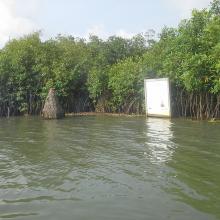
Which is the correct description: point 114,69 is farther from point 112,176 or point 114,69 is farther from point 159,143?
point 112,176

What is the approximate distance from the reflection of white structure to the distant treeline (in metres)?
3.32

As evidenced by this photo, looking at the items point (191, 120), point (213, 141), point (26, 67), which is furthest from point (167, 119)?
point (26, 67)

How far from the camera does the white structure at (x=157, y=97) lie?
22391 millimetres

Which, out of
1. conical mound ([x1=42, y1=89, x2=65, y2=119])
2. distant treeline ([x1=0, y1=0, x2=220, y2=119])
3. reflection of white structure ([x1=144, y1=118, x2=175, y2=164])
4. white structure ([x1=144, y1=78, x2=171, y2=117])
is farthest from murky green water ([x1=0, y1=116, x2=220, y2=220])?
conical mound ([x1=42, y1=89, x2=65, y2=119])

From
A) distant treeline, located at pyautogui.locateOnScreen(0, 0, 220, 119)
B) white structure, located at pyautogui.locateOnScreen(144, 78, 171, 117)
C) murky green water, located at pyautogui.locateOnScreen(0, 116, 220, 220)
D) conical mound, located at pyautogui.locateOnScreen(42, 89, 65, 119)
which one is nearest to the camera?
murky green water, located at pyautogui.locateOnScreen(0, 116, 220, 220)

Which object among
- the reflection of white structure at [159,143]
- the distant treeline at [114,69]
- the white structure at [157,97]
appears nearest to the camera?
the reflection of white structure at [159,143]

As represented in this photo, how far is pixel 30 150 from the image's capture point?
13.1m

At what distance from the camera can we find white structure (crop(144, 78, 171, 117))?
73.5 ft

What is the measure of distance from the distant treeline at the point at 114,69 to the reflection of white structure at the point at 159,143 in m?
3.32

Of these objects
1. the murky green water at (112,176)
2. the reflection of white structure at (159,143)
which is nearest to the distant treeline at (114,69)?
the reflection of white structure at (159,143)

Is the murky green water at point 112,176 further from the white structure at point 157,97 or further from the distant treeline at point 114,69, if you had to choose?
the white structure at point 157,97

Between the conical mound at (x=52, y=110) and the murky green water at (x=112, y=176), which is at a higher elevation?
the conical mound at (x=52, y=110)

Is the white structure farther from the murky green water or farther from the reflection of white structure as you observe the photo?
the murky green water

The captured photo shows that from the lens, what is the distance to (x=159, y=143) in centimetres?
1366
